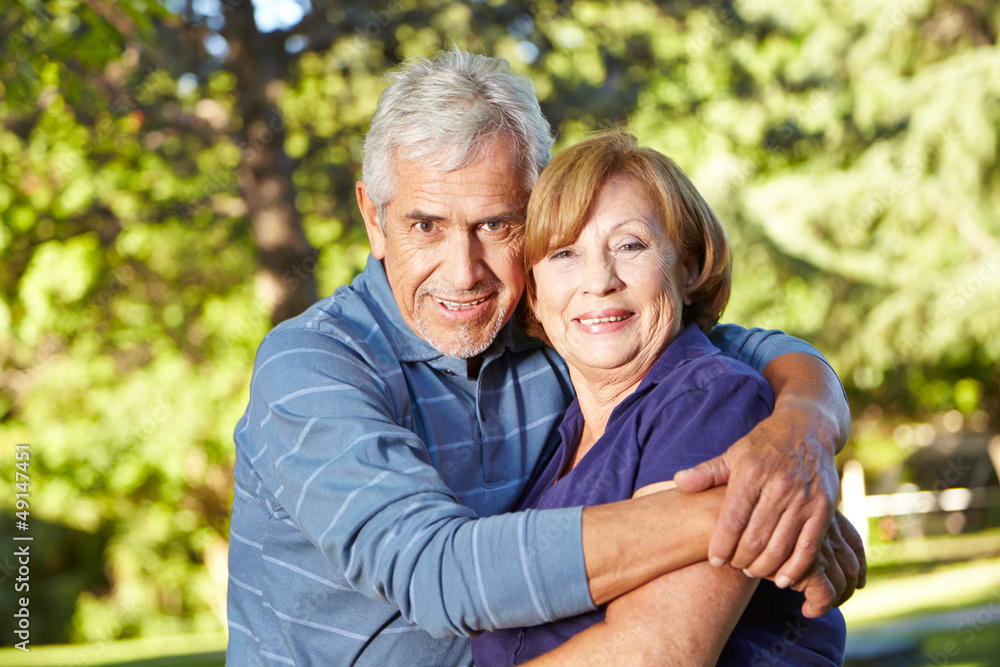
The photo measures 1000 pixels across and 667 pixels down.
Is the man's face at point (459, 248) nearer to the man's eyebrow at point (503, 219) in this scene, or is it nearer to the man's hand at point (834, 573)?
the man's eyebrow at point (503, 219)

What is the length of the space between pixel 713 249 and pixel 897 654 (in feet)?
18.6

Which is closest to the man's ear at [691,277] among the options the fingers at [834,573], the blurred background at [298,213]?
the fingers at [834,573]

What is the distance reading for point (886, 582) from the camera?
43.0ft

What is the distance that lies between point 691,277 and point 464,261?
55cm

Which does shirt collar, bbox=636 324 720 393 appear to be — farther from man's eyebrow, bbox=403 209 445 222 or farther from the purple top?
man's eyebrow, bbox=403 209 445 222

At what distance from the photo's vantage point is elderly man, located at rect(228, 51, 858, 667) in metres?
1.52

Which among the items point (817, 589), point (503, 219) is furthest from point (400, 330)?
point (817, 589)

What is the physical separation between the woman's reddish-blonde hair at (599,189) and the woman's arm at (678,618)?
0.71 m

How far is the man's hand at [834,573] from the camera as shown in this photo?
1.63 metres

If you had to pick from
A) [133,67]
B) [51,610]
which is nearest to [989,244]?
[133,67]

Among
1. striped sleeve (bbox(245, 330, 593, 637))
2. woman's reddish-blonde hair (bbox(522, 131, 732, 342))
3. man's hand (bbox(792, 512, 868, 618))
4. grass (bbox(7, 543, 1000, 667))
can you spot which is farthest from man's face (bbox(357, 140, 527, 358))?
grass (bbox(7, 543, 1000, 667))

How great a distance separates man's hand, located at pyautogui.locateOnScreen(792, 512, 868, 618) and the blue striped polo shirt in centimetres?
43

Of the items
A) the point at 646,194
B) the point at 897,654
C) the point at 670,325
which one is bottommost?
the point at 897,654

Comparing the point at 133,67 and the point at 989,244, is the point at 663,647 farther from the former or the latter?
the point at 989,244
